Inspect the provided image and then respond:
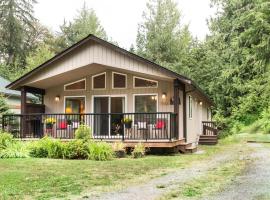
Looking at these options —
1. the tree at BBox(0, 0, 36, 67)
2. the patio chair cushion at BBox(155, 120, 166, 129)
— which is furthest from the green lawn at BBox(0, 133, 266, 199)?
the tree at BBox(0, 0, 36, 67)

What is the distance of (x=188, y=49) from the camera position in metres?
40.0

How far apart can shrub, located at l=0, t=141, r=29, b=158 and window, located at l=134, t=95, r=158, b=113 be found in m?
5.04

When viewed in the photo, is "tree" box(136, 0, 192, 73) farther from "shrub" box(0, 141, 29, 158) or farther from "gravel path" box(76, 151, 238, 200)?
"gravel path" box(76, 151, 238, 200)

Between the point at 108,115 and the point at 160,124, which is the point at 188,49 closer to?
the point at 108,115

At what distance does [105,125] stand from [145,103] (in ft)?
6.39

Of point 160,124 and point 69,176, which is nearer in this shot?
point 69,176

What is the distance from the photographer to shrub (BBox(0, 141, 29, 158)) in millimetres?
13023

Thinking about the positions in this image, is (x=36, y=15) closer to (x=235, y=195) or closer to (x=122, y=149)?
(x=122, y=149)

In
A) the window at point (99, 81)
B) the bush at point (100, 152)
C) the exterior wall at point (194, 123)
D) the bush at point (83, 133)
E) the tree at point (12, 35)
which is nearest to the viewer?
the bush at point (100, 152)

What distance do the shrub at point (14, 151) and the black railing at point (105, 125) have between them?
7.51ft

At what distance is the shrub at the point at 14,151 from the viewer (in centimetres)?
1302

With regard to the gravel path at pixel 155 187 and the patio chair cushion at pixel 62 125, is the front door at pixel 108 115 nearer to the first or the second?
the patio chair cushion at pixel 62 125

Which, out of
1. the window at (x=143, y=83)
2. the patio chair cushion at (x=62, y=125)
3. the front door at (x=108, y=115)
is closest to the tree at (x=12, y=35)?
the front door at (x=108, y=115)

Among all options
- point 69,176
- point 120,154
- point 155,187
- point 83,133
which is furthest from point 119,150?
point 155,187
